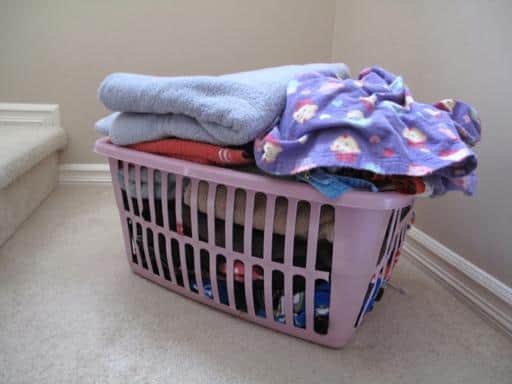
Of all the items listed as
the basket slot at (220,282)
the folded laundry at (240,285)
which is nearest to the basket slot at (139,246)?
the folded laundry at (240,285)

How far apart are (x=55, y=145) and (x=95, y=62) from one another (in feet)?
1.07

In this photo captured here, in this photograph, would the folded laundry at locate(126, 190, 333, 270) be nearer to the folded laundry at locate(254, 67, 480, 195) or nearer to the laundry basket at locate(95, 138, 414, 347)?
the laundry basket at locate(95, 138, 414, 347)

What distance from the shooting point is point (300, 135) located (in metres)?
0.56

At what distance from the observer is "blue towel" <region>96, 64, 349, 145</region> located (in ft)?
1.97

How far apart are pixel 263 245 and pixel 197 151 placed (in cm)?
20

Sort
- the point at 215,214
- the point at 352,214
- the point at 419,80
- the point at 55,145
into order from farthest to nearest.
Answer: the point at 55,145, the point at 419,80, the point at 215,214, the point at 352,214

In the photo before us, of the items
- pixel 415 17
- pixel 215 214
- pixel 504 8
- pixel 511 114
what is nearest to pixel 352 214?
pixel 215 214

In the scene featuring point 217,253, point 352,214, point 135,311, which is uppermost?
point 352,214

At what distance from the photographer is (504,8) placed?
73 centimetres

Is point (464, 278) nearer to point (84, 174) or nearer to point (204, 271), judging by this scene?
point (204, 271)

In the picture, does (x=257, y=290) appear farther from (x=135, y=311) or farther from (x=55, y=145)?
(x=55, y=145)

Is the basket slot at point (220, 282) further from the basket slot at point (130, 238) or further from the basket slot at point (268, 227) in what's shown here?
the basket slot at point (130, 238)

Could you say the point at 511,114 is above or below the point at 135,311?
above

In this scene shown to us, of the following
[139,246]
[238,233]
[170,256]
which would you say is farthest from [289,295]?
[139,246]
